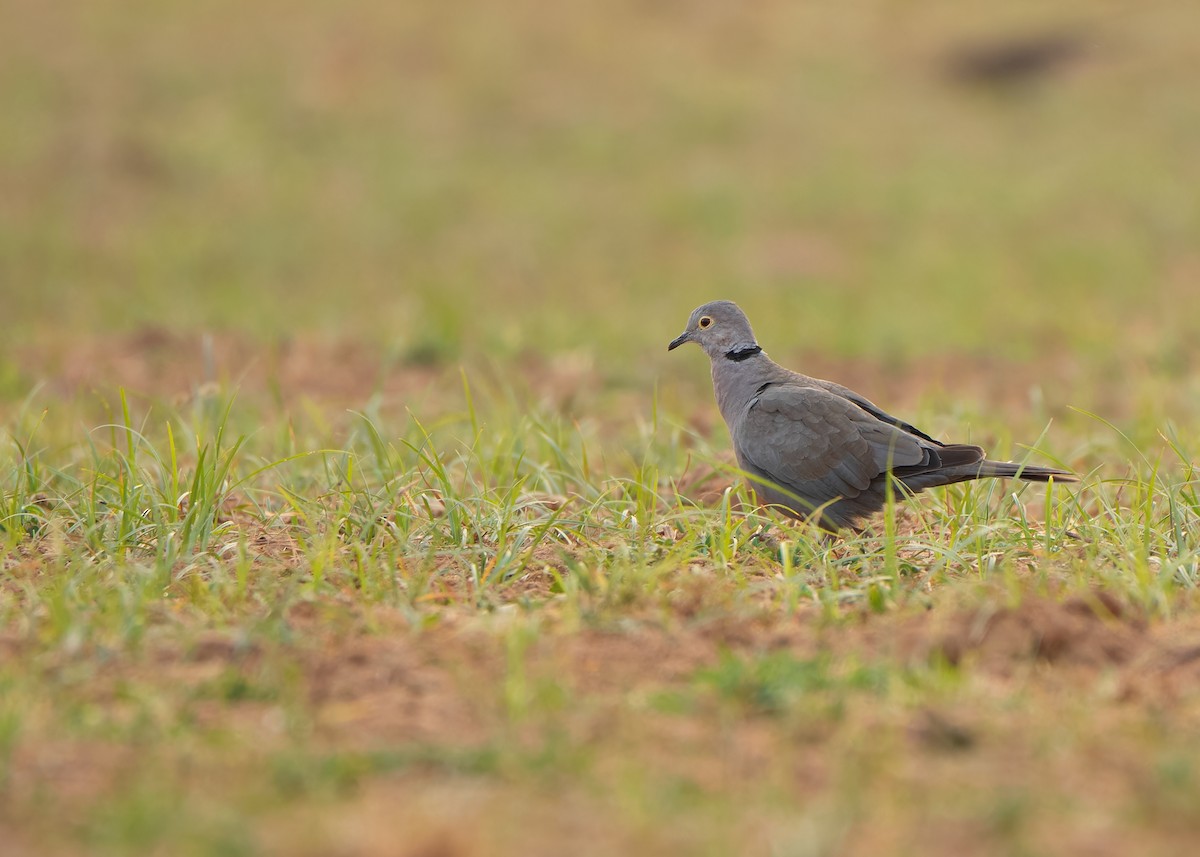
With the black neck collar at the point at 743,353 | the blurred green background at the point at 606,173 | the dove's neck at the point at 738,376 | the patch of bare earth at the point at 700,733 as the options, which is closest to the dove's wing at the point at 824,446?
the dove's neck at the point at 738,376

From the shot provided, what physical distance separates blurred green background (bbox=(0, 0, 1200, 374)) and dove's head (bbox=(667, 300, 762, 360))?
340 centimetres

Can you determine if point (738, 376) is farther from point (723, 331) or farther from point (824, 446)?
point (824, 446)

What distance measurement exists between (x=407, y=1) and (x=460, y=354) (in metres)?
13.0

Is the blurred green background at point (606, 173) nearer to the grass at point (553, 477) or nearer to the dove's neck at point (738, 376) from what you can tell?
the grass at point (553, 477)

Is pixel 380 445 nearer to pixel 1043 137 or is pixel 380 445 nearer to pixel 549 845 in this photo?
pixel 549 845

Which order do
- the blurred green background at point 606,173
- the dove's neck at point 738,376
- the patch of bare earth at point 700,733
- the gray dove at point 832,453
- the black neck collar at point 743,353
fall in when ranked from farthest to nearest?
the blurred green background at point 606,173, the black neck collar at point 743,353, the dove's neck at point 738,376, the gray dove at point 832,453, the patch of bare earth at point 700,733

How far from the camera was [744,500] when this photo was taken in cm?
510

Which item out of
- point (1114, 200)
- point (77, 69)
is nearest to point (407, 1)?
point (77, 69)

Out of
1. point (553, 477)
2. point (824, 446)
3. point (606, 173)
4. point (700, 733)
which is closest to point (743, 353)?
point (824, 446)

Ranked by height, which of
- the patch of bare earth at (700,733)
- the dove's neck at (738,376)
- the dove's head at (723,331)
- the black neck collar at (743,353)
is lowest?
the patch of bare earth at (700,733)

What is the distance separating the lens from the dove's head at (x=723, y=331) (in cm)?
550

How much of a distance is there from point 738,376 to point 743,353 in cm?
14

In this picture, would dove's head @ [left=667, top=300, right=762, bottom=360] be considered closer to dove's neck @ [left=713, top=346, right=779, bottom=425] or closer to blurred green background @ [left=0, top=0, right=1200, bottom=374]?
dove's neck @ [left=713, top=346, right=779, bottom=425]

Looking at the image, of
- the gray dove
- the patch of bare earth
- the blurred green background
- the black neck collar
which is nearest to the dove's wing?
the gray dove
